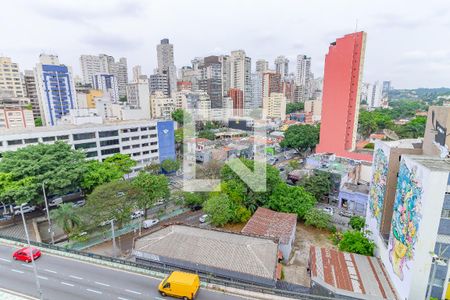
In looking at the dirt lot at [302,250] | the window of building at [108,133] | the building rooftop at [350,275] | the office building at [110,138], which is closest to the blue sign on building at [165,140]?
the office building at [110,138]

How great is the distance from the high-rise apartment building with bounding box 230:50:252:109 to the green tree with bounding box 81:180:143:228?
69.2 meters

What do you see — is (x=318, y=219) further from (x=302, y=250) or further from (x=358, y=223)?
(x=302, y=250)

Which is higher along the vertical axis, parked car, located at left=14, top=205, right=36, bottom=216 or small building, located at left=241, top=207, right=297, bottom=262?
small building, located at left=241, top=207, right=297, bottom=262

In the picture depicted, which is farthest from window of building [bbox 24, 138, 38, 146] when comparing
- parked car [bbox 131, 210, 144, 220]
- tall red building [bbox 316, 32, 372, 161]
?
tall red building [bbox 316, 32, 372, 161]

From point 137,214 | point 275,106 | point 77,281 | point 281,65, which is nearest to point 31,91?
point 137,214

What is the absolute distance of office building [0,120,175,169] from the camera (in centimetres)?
2920

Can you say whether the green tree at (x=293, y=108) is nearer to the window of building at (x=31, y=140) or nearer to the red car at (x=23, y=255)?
the window of building at (x=31, y=140)

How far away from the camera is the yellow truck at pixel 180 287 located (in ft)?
40.7

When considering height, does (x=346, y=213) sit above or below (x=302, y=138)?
below

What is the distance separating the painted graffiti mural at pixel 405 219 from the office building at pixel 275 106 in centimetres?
7104

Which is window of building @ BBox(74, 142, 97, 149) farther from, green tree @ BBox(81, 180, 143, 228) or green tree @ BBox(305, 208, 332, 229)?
green tree @ BBox(305, 208, 332, 229)

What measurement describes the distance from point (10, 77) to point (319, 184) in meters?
83.0

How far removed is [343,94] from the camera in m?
38.7

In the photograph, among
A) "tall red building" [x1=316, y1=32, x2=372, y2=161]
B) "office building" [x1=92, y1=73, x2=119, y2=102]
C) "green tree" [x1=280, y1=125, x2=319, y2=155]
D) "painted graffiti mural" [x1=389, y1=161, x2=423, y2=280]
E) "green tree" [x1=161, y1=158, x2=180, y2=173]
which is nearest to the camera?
"painted graffiti mural" [x1=389, y1=161, x2=423, y2=280]
